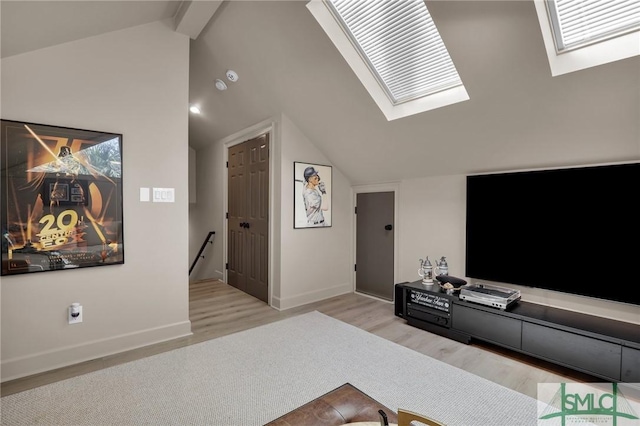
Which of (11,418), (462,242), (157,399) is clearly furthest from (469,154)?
(11,418)

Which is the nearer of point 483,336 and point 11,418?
point 11,418

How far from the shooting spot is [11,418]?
1710mm

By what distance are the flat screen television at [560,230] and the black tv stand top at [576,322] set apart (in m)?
0.18

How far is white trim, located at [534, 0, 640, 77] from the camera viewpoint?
5.88ft

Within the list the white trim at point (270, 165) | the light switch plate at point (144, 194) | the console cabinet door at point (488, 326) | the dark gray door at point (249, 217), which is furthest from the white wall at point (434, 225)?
the light switch plate at point (144, 194)

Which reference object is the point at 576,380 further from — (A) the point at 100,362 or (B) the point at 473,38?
(A) the point at 100,362

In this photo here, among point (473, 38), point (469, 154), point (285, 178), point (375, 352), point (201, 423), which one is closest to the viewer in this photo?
point (201, 423)

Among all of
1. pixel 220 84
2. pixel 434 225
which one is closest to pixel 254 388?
pixel 434 225

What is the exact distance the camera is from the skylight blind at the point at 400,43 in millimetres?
2371

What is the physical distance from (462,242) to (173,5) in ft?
11.7

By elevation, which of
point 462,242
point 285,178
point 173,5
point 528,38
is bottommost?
point 462,242
